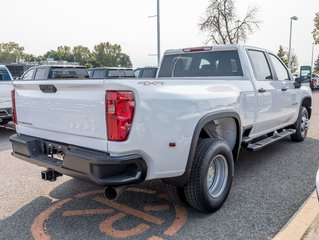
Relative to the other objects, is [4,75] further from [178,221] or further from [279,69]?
[178,221]

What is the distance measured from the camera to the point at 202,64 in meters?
5.22

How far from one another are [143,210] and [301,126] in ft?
15.1

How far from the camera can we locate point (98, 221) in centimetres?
348

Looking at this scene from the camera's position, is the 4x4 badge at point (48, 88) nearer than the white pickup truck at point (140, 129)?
No

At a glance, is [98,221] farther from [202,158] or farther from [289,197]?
[289,197]

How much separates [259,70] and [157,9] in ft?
42.4

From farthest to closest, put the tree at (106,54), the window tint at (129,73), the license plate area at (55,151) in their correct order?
the tree at (106,54), the window tint at (129,73), the license plate area at (55,151)

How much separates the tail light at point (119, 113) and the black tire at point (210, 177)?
970mm

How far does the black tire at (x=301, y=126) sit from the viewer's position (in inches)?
267

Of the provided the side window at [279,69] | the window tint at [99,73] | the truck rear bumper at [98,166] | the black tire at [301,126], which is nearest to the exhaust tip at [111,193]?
the truck rear bumper at [98,166]

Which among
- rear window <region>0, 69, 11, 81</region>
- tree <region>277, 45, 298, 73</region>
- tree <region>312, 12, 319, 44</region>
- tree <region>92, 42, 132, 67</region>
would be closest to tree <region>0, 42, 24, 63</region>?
tree <region>92, 42, 132, 67</region>

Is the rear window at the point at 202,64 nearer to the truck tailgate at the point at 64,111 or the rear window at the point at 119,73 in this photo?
the truck tailgate at the point at 64,111

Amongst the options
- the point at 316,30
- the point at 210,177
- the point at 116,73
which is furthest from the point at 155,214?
the point at 316,30

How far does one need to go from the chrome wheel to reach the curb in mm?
805
